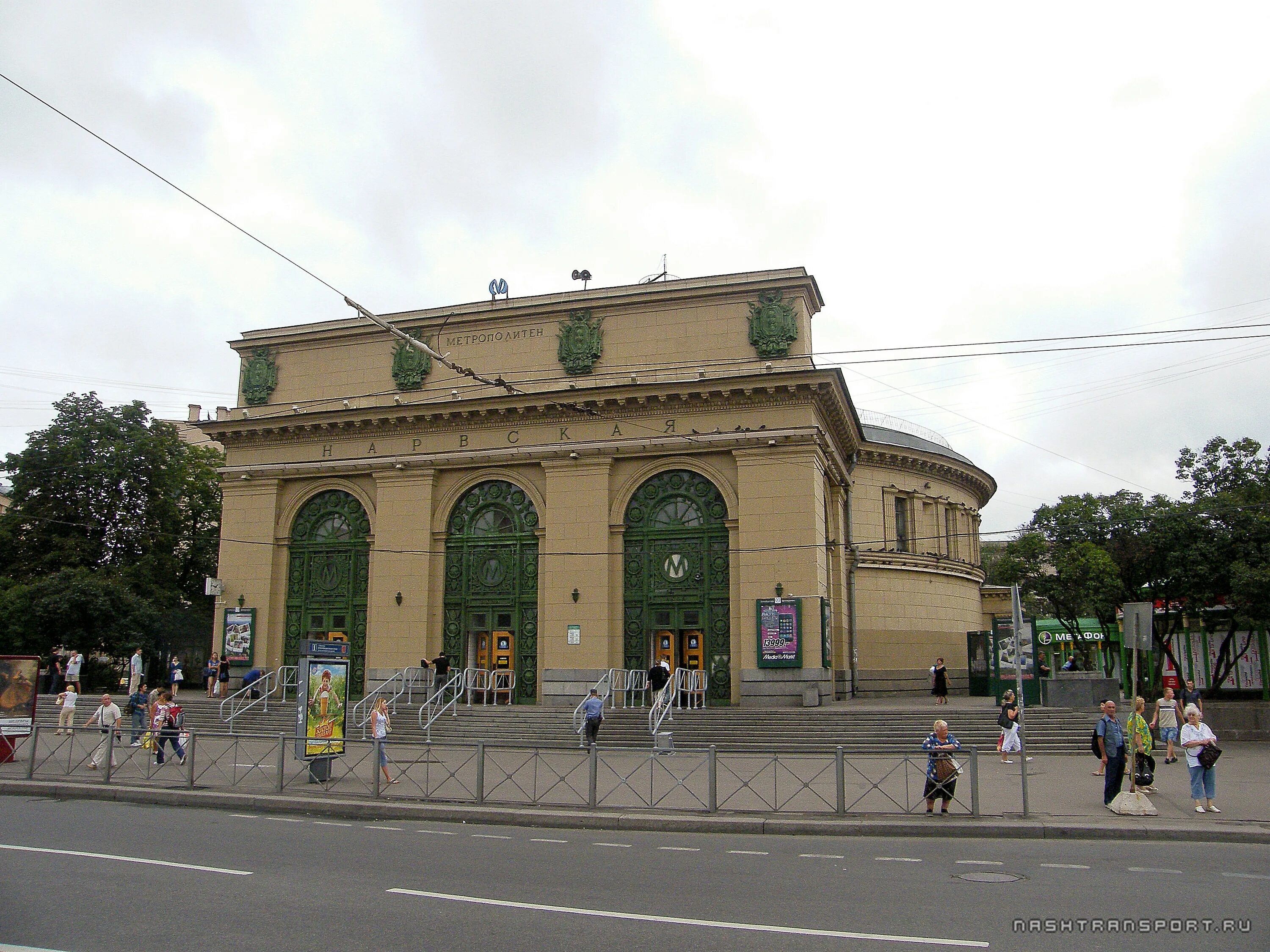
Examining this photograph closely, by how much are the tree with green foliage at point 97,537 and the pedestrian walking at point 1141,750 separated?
3614 centimetres

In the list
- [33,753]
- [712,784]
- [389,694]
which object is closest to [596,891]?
[712,784]

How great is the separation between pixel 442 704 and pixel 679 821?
14.6 metres

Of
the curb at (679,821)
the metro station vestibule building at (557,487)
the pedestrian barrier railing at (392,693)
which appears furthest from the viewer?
the metro station vestibule building at (557,487)

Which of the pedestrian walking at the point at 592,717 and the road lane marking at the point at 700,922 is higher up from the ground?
the pedestrian walking at the point at 592,717

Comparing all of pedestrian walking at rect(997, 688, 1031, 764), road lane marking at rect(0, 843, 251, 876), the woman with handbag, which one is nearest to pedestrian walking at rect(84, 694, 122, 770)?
road lane marking at rect(0, 843, 251, 876)

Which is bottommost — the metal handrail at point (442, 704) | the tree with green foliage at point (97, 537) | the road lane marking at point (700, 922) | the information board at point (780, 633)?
the road lane marking at point (700, 922)

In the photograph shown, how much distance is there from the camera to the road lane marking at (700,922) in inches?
296

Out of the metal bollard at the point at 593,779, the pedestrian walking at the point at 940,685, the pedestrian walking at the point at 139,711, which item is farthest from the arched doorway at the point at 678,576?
the metal bollard at the point at 593,779

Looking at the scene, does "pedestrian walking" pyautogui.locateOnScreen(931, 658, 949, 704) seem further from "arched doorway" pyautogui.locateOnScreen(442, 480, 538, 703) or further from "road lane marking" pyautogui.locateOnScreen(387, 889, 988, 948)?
"road lane marking" pyautogui.locateOnScreen(387, 889, 988, 948)

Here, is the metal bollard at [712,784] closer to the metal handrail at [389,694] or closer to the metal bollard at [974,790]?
the metal bollard at [974,790]

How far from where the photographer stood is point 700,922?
8.11m

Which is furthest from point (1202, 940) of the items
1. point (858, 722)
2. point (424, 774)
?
point (858, 722)

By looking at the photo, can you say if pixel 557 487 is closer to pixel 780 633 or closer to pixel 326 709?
pixel 780 633

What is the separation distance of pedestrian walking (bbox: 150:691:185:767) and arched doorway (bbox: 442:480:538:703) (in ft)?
31.8
